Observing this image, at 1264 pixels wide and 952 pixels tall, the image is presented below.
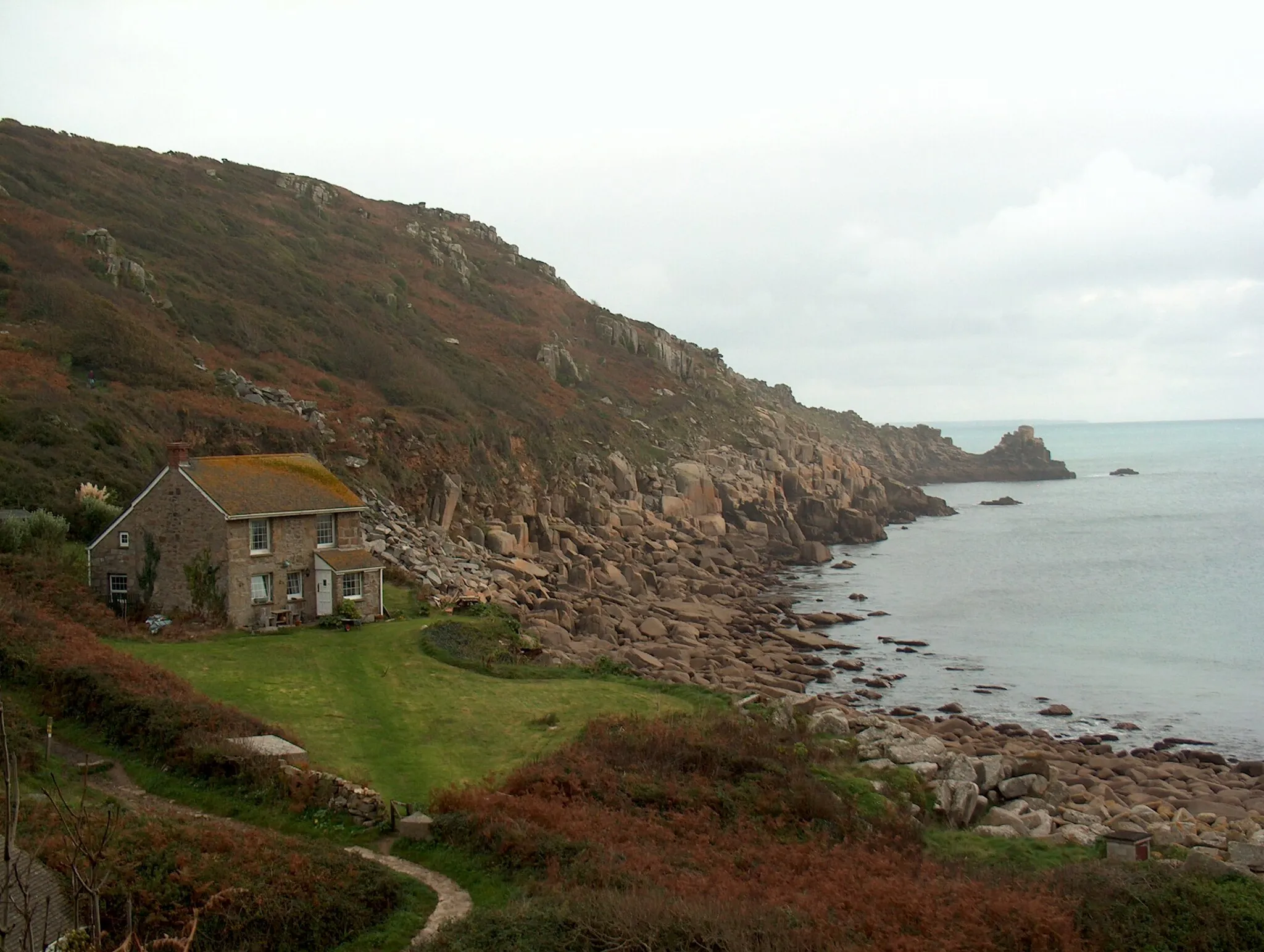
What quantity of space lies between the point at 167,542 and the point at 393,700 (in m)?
9.56

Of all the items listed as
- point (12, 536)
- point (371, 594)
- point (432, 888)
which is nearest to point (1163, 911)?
point (432, 888)

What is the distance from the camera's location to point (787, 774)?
758 inches

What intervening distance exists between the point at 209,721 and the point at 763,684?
21.3 meters

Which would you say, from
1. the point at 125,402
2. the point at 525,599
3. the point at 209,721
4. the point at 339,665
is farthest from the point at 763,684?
the point at 125,402

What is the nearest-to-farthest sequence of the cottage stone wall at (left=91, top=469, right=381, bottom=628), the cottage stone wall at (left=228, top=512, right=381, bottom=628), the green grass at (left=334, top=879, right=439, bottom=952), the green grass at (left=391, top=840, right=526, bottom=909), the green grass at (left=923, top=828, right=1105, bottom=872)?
1. the green grass at (left=334, top=879, right=439, bottom=952)
2. the green grass at (left=391, top=840, right=526, bottom=909)
3. the green grass at (left=923, top=828, right=1105, bottom=872)
4. the cottage stone wall at (left=91, top=469, right=381, bottom=628)
5. the cottage stone wall at (left=228, top=512, right=381, bottom=628)

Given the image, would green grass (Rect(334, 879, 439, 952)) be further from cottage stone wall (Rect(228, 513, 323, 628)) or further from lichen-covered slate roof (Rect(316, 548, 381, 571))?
lichen-covered slate roof (Rect(316, 548, 381, 571))

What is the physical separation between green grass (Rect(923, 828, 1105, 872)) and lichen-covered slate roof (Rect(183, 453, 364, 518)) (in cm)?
1901

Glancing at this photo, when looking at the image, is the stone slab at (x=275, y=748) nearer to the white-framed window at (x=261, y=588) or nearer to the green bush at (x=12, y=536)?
the white-framed window at (x=261, y=588)

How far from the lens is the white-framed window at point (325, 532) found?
30.3 metres

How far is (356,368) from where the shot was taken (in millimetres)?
61469

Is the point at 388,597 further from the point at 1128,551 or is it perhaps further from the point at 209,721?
the point at 1128,551

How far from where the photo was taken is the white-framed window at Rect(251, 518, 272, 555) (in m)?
28.7

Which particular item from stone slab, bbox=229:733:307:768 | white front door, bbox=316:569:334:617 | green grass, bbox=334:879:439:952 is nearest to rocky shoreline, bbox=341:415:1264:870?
white front door, bbox=316:569:334:617

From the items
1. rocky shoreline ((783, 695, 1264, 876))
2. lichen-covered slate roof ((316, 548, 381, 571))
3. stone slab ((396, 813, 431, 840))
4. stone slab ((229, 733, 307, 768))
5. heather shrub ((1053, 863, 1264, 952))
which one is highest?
lichen-covered slate roof ((316, 548, 381, 571))
